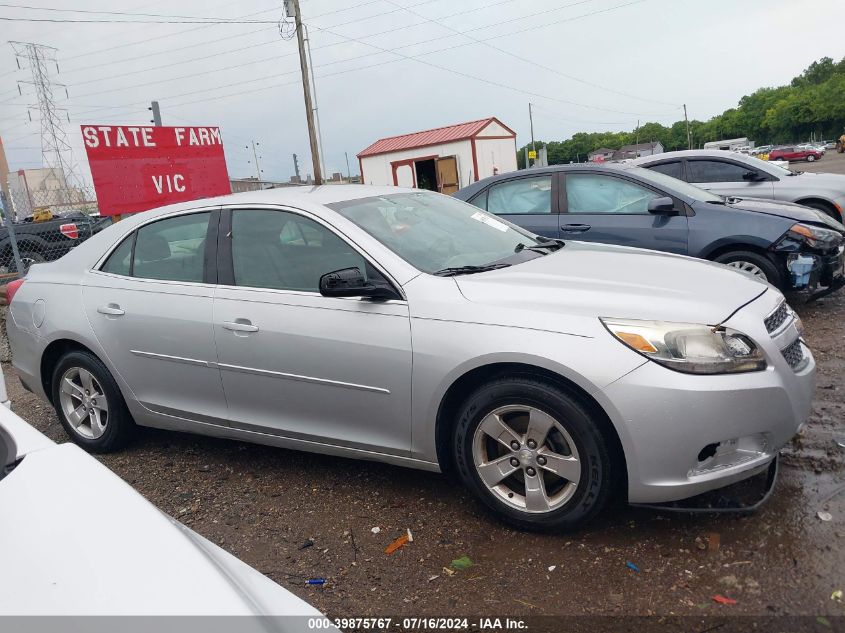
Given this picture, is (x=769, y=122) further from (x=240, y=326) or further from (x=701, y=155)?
(x=240, y=326)

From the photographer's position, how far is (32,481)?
156 cm

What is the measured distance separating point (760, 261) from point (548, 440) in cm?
427

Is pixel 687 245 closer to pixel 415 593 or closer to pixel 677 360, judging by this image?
pixel 677 360

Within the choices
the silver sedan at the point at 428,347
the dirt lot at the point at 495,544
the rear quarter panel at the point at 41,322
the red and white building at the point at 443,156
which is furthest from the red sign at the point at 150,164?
the red and white building at the point at 443,156

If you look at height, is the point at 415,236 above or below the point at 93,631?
above

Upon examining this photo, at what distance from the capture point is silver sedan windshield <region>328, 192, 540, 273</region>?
345cm

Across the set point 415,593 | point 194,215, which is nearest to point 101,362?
point 194,215

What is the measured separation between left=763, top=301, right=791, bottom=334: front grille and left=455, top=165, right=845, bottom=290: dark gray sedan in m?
3.16

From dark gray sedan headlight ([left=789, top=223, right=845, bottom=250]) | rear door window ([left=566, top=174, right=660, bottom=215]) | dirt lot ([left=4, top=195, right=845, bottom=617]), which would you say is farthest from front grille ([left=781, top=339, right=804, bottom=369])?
rear door window ([left=566, top=174, right=660, bottom=215])

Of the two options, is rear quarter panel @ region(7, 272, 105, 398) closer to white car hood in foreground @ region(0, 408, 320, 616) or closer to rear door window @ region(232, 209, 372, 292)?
rear door window @ region(232, 209, 372, 292)

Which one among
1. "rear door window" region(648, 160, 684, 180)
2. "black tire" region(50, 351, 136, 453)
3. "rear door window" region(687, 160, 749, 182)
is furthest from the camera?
"rear door window" region(648, 160, 684, 180)

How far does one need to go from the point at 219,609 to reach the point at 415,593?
159cm

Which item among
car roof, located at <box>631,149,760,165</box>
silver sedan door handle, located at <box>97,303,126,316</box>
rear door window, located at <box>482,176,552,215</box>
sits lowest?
silver sedan door handle, located at <box>97,303,126,316</box>

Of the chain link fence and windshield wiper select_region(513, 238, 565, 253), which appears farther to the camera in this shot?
the chain link fence
